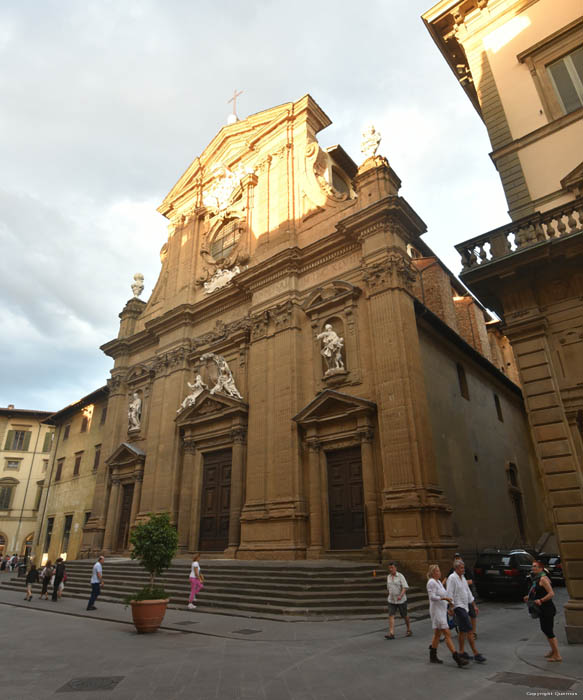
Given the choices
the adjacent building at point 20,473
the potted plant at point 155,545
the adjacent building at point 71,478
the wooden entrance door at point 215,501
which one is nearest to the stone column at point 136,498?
the wooden entrance door at point 215,501

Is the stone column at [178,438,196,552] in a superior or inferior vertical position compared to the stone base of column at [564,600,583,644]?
superior

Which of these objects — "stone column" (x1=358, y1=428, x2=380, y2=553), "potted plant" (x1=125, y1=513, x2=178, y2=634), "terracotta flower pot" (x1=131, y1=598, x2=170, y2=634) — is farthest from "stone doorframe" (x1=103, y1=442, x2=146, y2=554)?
"terracotta flower pot" (x1=131, y1=598, x2=170, y2=634)

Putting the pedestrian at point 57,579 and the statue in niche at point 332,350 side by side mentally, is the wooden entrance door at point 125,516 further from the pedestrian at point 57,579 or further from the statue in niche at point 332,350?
the statue in niche at point 332,350

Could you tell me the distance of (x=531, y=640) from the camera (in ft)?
26.2

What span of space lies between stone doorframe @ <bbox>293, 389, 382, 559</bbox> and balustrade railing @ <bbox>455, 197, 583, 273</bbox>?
640 centimetres

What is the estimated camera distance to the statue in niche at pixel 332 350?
56.5 ft

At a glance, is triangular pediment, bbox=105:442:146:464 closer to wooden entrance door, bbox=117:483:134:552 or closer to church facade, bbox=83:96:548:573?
church facade, bbox=83:96:548:573

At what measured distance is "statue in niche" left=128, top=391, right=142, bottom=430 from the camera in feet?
80.9

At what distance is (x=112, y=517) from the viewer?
23.7 meters

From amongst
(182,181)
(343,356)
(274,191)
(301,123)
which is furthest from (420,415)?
(182,181)

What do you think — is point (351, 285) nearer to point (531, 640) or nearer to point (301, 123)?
point (301, 123)

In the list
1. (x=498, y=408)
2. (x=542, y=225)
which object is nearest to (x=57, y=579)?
(x=542, y=225)

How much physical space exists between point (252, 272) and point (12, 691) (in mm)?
17449

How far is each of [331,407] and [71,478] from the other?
2068cm
